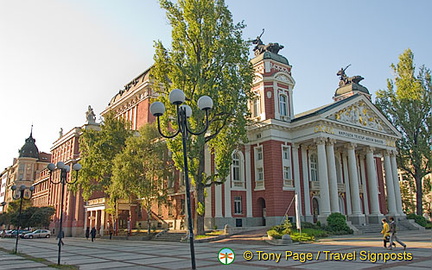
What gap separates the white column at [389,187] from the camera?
3844 cm

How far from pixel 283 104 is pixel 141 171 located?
16366 mm

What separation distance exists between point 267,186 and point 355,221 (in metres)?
9.02

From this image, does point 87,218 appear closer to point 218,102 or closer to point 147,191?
point 147,191

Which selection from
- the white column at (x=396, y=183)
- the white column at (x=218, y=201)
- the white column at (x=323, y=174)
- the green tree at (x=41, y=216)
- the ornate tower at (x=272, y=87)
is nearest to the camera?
the white column at (x=218, y=201)

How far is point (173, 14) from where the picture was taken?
1110 inches

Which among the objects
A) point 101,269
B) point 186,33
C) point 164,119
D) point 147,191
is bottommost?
point 101,269

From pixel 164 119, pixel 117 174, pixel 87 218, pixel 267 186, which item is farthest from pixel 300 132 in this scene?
pixel 87 218

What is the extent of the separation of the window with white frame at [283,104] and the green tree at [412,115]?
15652 millimetres

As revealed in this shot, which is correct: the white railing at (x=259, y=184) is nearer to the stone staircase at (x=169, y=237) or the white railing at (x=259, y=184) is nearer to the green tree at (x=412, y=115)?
the stone staircase at (x=169, y=237)

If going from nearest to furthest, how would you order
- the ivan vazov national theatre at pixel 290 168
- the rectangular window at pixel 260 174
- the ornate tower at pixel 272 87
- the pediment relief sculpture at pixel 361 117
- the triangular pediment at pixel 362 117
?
the ivan vazov national theatre at pixel 290 168 → the rectangular window at pixel 260 174 → the triangular pediment at pixel 362 117 → the pediment relief sculpture at pixel 361 117 → the ornate tower at pixel 272 87

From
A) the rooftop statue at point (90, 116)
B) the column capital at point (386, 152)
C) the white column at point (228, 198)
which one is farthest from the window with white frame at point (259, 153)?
the rooftop statue at point (90, 116)

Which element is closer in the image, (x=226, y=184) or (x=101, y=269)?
(x=101, y=269)

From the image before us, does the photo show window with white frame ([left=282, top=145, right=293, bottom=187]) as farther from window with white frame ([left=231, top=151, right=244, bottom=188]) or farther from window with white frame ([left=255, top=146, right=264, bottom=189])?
window with white frame ([left=231, top=151, right=244, bottom=188])

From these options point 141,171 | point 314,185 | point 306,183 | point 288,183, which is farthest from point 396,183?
point 141,171
